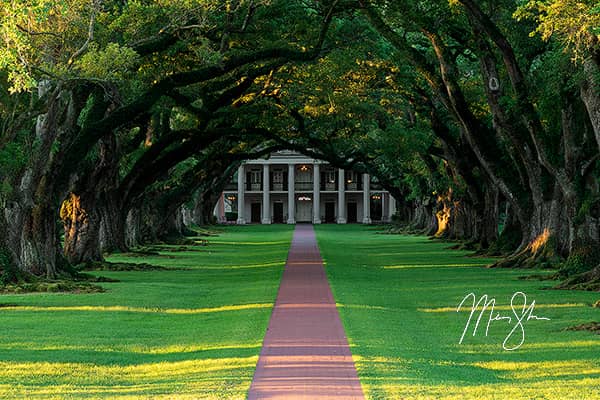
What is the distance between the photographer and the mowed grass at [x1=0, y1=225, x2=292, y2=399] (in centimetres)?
1259

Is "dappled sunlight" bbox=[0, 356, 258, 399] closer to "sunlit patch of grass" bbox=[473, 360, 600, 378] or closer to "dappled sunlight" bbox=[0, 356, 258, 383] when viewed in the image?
"dappled sunlight" bbox=[0, 356, 258, 383]

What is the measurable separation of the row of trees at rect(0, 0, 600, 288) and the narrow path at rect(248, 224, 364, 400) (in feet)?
17.9

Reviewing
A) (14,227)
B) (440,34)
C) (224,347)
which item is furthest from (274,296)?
(440,34)

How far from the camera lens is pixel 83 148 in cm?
2906

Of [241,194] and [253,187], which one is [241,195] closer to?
[241,194]

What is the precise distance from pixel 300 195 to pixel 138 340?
109 meters

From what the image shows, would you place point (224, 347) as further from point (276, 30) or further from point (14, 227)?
point (276, 30)

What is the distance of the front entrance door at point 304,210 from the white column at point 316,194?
2.01 meters

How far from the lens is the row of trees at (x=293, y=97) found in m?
23.0

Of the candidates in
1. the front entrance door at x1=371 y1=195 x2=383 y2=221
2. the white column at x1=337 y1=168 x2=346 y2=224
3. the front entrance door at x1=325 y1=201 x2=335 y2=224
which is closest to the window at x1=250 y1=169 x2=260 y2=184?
the front entrance door at x1=325 y1=201 x2=335 y2=224

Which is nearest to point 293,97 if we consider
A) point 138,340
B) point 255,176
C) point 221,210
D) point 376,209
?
point 138,340

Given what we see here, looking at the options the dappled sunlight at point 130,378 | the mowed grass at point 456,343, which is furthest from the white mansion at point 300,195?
the dappled sunlight at point 130,378

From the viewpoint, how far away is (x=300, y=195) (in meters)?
127

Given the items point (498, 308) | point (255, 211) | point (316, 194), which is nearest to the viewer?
point (498, 308)
